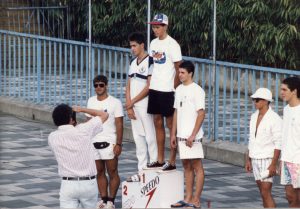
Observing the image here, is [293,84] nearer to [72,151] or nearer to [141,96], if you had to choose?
[72,151]

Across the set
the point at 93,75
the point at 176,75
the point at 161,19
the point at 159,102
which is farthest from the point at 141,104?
the point at 93,75

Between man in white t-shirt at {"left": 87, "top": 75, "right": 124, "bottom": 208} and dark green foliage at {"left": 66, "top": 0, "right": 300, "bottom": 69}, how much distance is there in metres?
7.40

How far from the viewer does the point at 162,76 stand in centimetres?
1522

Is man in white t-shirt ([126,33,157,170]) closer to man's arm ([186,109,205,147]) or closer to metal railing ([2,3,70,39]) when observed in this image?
man's arm ([186,109,205,147])

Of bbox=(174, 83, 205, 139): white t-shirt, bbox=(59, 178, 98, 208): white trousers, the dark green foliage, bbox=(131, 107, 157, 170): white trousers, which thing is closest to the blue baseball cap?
bbox=(131, 107, 157, 170): white trousers

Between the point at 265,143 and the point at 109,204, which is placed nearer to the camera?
the point at 265,143

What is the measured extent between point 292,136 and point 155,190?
5.51 ft

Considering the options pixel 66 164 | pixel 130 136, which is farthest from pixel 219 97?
pixel 66 164

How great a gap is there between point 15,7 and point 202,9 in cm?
597

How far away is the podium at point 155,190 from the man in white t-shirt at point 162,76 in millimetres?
1511

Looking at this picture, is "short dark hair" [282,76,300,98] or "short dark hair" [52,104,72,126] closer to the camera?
"short dark hair" [52,104,72,126]

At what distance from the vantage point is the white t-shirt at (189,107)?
14086mm

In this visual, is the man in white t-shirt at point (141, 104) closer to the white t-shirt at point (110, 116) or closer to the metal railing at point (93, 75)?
the white t-shirt at point (110, 116)

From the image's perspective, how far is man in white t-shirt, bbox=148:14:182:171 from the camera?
49.8 feet
